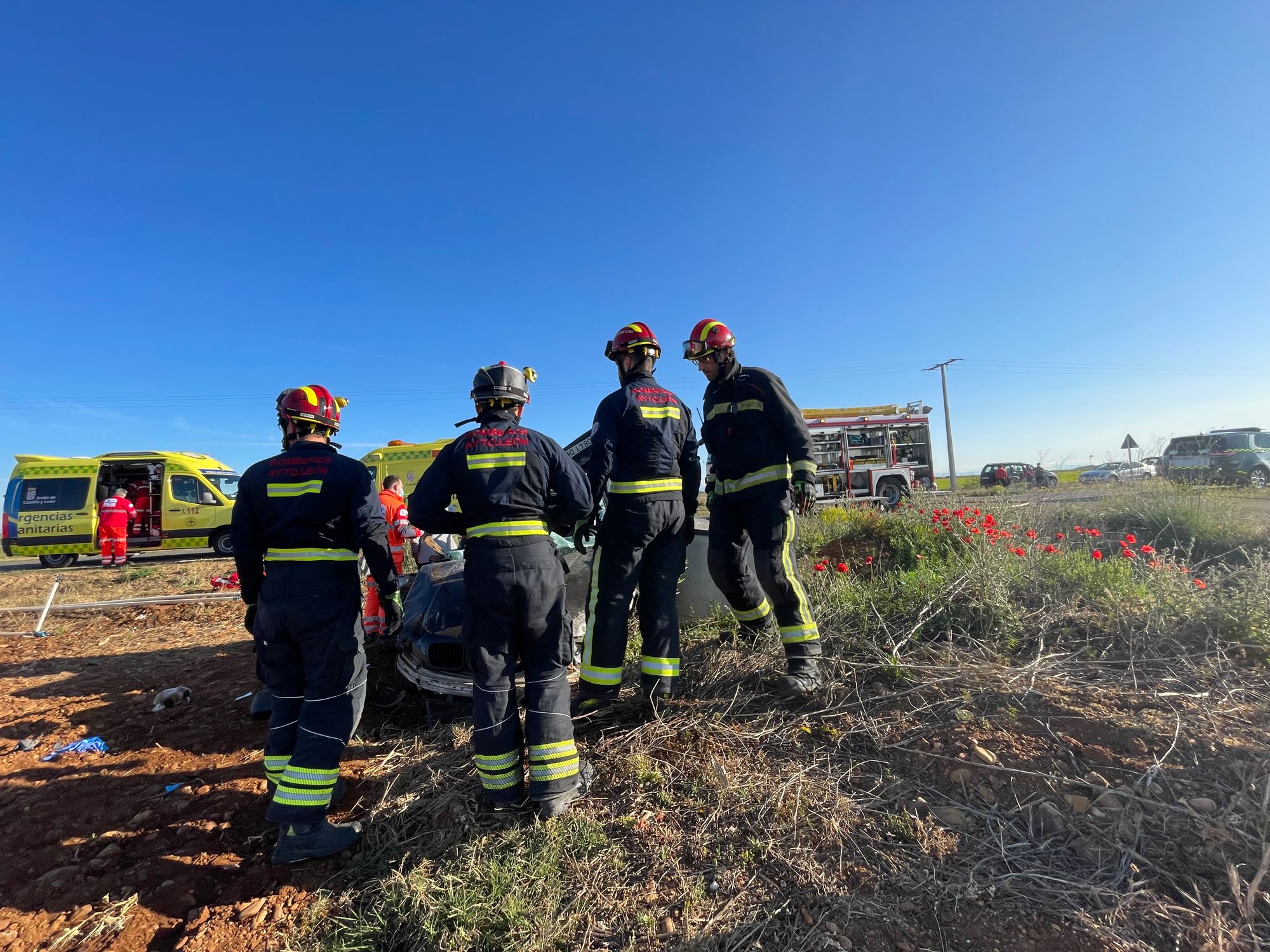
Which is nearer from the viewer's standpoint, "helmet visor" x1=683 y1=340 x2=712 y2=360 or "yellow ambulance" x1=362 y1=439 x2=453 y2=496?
"helmet visor" x1=683 y1=340 x2=712 y2=360

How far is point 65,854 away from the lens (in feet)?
7.45

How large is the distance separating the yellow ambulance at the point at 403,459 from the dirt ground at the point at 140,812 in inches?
282

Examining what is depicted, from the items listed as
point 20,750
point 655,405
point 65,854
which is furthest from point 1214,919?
point 20,750

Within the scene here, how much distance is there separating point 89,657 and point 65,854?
3.82 metres

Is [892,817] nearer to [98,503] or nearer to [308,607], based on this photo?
[308,607]

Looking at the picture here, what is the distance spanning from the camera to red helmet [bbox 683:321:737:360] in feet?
10.3

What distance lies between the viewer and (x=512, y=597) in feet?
7.32

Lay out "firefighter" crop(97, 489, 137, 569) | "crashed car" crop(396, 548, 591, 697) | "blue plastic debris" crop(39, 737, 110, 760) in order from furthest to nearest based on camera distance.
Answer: "firefighter" crop(97, 489, 137, 569) → "blue plastic debris" crop(39, 737, 110, 760) → "crashed car" crop(396, 548, 591, 697)

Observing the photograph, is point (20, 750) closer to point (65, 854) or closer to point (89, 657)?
point (65, 854)

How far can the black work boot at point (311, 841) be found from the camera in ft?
7.04

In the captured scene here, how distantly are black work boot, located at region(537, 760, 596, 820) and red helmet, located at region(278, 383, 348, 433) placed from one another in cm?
196

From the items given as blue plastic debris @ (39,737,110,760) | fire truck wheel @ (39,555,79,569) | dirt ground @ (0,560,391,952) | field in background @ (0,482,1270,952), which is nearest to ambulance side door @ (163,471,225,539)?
fire truck wheel @ (39,555,79,569)

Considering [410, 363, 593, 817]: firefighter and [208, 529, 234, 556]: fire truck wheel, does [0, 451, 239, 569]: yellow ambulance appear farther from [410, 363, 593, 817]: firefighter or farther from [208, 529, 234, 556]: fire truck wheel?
[410, 363, 593, 817]: firefighter

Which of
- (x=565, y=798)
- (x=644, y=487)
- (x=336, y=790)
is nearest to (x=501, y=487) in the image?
(x=644, y=487)
